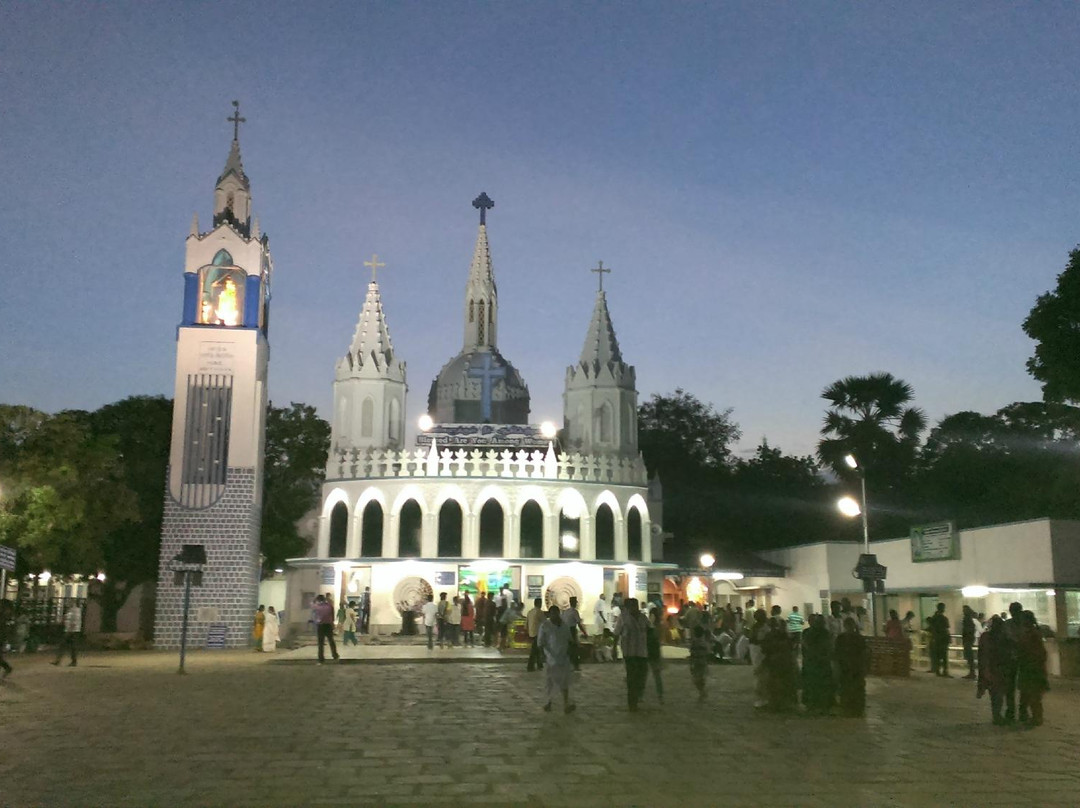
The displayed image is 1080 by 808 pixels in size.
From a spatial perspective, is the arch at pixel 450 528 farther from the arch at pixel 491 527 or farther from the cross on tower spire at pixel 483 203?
the cross on tower spire at pixel 483 203

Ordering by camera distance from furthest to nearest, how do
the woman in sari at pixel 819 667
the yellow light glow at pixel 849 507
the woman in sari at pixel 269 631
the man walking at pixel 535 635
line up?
the woman in sari at pixel 269 631 < the yellow light glow at pixel 849 507 < the man walking at pixel 535 635 < the woman in sari at pixel 819 667

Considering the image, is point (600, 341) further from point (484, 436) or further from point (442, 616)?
point (442, 616)

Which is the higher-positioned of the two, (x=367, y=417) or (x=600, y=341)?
(x=600, y=341)

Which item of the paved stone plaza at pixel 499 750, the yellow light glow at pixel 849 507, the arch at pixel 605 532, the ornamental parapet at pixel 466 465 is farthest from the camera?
the arch at pixel 605 532

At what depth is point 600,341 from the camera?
4512 cm

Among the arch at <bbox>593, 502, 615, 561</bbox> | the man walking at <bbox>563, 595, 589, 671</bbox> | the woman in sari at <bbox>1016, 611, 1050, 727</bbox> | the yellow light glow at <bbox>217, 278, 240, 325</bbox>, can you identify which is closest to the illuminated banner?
the arch at <bbox>593, 502, 615, 561</bbox>

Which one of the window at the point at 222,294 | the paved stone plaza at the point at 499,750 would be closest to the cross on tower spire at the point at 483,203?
the window at the point at 222,294

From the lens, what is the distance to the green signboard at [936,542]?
92.6 feet

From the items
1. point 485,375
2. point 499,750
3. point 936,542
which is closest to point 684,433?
point 485,375

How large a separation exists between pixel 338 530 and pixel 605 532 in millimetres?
9754

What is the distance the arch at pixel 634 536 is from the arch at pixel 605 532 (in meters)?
0.64

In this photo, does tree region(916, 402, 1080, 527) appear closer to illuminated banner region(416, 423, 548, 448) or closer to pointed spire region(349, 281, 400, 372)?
illuminated banner region(416, 423, 548, 448)

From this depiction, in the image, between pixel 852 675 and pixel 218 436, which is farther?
pixel 218 436

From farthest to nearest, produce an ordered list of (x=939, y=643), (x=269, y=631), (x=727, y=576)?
(x=727, y=576) → (x=269, y=631) → (x=939, y=643)
